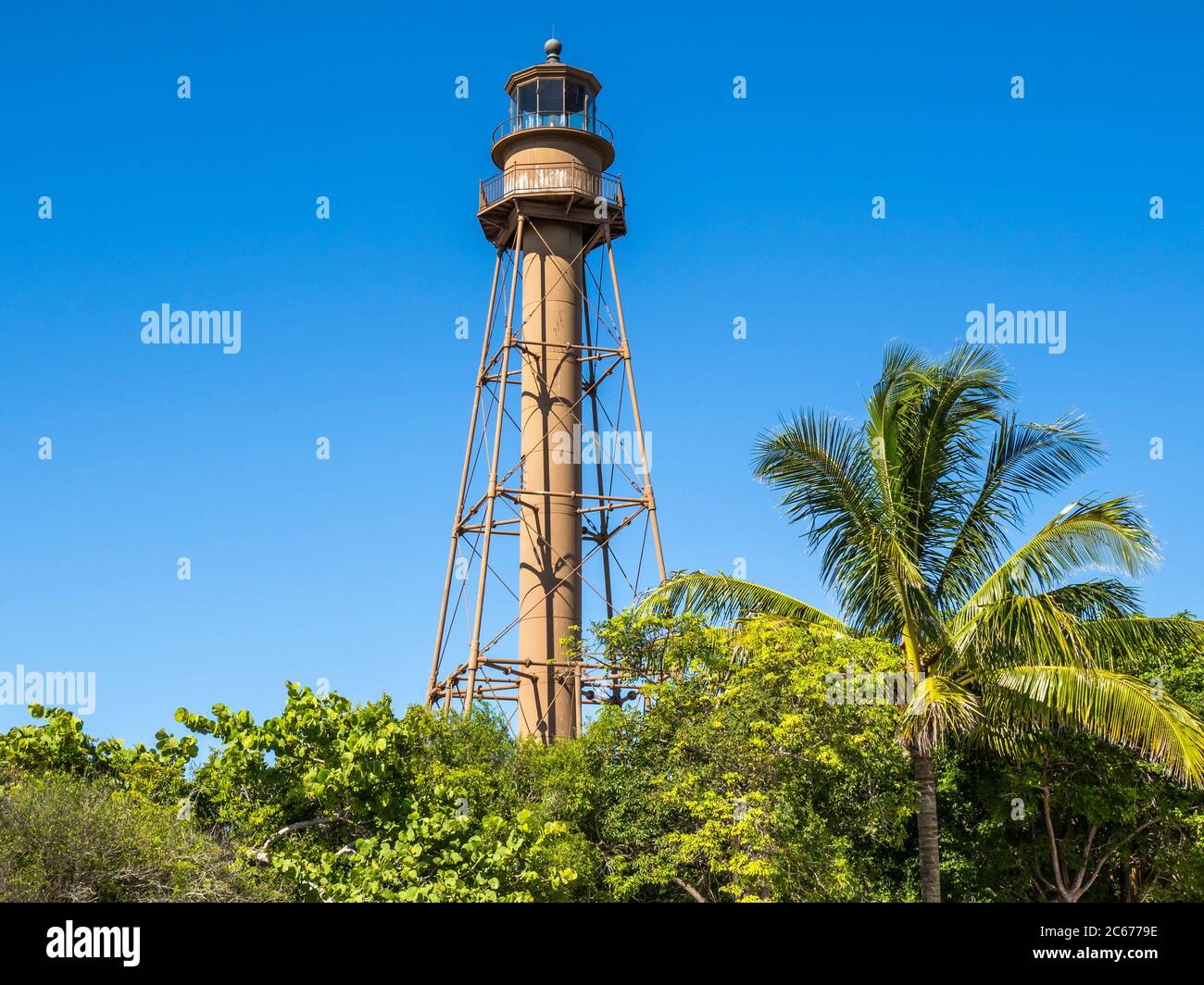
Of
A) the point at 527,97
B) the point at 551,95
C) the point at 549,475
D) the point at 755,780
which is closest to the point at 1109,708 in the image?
the point at 755,780

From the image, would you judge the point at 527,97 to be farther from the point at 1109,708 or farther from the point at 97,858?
the point at 97,858

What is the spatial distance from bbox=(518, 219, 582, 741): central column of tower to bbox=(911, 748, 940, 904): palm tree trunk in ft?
41.8

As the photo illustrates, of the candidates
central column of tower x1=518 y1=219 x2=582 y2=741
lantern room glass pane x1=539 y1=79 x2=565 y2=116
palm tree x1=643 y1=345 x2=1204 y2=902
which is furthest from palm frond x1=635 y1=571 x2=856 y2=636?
lantern room glass pane x1=539 y1=79 x2=565 y2=116

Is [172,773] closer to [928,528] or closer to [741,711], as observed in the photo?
[741,711]

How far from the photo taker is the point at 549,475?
34656mm

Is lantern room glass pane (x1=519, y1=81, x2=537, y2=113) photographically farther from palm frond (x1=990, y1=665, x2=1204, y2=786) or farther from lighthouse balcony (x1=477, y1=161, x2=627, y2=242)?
palm frond (x1=990, y1=665, x2=1204, y2=786)

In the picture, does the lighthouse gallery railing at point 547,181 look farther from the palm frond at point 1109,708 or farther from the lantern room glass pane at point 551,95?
the palm frond at point 1109,708

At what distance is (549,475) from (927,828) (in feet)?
51.0

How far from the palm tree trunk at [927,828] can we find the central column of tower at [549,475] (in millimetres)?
12739

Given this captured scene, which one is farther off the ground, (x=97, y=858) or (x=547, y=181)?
(x=547, y=181)

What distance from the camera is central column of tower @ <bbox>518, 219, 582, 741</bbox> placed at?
110ft

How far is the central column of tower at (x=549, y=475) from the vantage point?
33625 mm

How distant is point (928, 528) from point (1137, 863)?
35.5 feet
